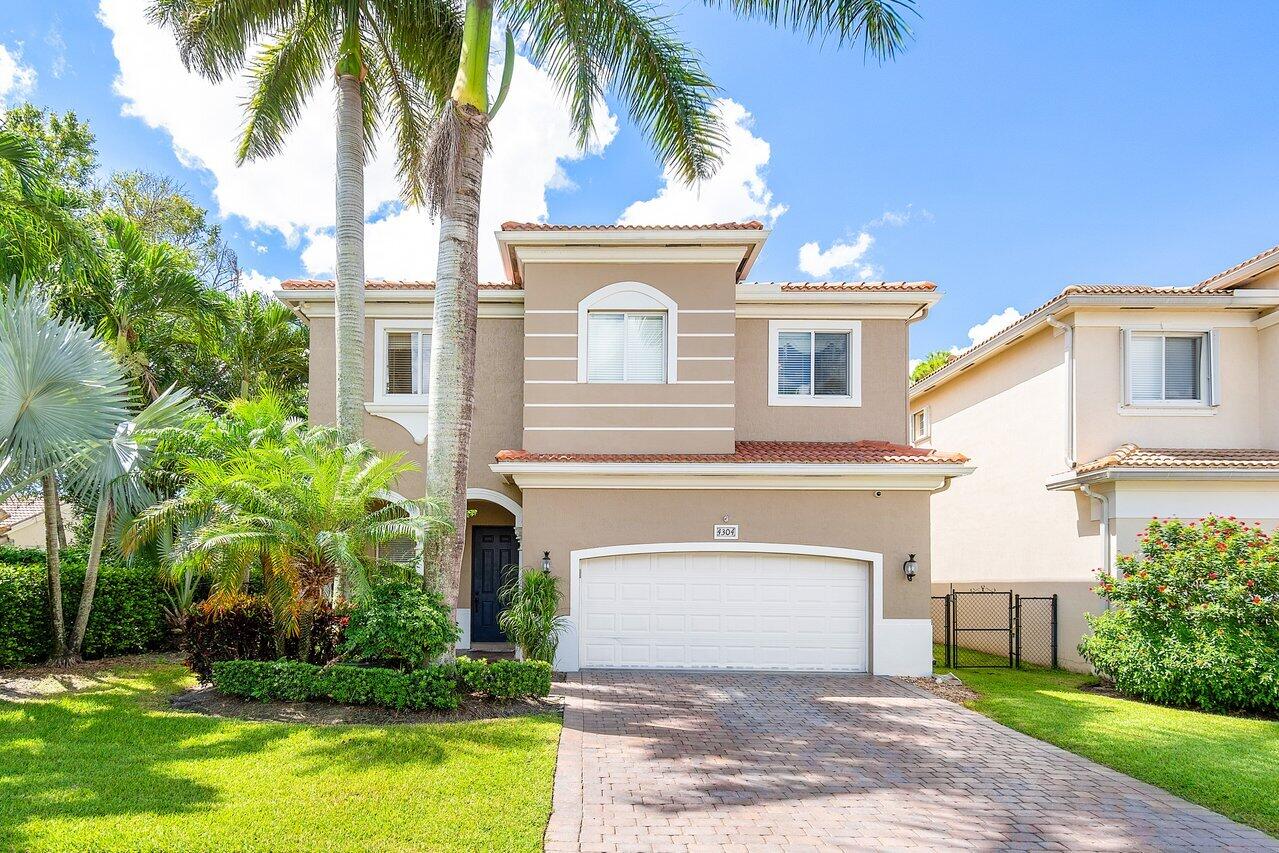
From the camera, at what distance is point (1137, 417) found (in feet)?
45.7

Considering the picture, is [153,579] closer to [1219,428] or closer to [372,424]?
[372,424]

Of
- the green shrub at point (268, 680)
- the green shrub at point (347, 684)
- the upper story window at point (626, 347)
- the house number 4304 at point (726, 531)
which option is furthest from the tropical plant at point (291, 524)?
the house number 4304 at point (726, 531)

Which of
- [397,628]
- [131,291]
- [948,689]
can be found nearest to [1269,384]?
[948,689]

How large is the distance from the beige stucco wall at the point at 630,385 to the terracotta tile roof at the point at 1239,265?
9.74 m

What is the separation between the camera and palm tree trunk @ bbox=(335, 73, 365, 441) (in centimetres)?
1180

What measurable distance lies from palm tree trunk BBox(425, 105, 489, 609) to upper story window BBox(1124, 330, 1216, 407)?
1233 centimetres

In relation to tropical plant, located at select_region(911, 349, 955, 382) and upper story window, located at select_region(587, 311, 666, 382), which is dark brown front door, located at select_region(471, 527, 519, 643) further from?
tropical plant, located at select_region(911, 349, 955, 382)

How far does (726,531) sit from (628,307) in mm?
4492

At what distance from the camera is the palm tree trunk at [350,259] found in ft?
38.7

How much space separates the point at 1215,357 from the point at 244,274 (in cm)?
3042

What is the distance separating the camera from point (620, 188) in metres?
15.9

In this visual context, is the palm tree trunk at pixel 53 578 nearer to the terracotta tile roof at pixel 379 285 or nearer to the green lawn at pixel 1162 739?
the terracotta tile roof at pixel 379 285

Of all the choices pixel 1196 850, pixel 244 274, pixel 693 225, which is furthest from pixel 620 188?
pixel 244 274

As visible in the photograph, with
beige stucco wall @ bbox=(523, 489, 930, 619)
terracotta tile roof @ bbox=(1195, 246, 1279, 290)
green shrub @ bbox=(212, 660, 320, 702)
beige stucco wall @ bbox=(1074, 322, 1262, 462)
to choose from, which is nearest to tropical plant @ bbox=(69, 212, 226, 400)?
green shrub @ bbox=(212, 660, 320, 702)
